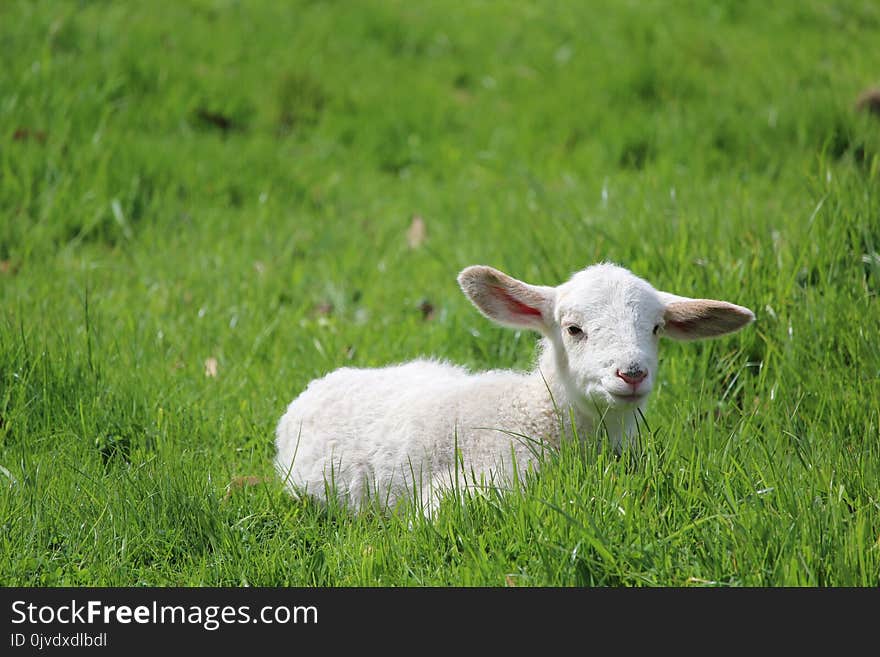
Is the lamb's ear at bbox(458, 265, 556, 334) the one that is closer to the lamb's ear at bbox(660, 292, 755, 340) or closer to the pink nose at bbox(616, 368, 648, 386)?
the lamb's ear at bbox(660, 292, 755, 340)

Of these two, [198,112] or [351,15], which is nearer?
[198,112]

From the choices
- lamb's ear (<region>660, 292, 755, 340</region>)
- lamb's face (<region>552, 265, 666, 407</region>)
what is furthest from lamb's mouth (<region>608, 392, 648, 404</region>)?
lamb's ear (<region>660, 292, 755, 340</region>)

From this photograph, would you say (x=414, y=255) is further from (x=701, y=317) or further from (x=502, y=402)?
(x=701, y=317)

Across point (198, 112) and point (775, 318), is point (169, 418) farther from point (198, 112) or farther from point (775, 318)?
point (198, 112)

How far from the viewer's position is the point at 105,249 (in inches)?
244

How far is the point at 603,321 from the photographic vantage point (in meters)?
3.39

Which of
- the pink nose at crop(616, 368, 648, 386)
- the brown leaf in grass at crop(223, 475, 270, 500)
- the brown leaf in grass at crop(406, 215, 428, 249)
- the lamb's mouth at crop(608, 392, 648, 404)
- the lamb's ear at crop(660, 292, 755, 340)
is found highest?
the lamb's ear at crop(660, 292, 755, 340)

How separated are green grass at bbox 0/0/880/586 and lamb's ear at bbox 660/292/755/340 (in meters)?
0.32

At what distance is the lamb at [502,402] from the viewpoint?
11.1 feet

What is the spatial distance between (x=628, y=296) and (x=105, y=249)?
3885mm

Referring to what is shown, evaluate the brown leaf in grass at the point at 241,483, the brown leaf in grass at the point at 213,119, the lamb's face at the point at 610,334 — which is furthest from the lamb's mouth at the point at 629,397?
the brown leaf in grass at the point at 213,119

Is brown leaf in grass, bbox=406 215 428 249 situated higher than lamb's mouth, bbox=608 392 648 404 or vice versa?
lamb's mouth, bbox=608 392 648 404

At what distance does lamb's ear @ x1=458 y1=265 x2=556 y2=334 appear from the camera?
12.0 ft

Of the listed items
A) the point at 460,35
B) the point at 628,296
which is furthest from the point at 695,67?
the point at 628,296
